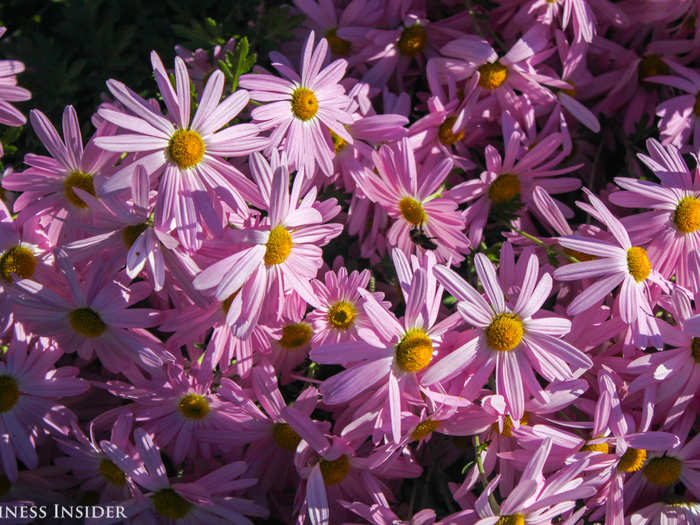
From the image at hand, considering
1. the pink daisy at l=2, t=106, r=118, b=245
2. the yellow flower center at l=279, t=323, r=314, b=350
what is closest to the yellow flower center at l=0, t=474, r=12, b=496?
the pink daisy at l=2, t=106, r=118, b=245

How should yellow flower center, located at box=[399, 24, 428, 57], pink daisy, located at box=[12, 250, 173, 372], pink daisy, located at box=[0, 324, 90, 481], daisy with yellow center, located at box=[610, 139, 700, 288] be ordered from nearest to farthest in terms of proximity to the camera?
pink daisy, located at box=[12, 250, 173, 372] → pink daisy, located at box=[0, 324, 90, 481] → daisy with yellow center, located at box=[610, 139, 700, 288] → yellow flower center, located at box=[399, 24, 428, 57]

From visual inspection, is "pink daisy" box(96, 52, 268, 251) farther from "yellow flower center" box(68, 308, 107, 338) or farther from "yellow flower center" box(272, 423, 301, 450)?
"yellow flower center" box(272, 423, 301, 450)

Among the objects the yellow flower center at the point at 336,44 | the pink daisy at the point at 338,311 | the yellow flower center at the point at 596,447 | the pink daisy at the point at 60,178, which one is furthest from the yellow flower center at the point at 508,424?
the yellow flower center at the point at 336,44

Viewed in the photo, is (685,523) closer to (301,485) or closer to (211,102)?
(301,485)

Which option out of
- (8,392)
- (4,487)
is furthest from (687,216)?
(4,487)

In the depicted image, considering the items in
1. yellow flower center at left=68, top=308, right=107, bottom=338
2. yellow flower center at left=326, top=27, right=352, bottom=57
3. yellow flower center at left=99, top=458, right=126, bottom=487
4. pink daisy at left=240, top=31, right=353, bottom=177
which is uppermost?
yellow flower center at left=326, top=27, right=352, bottom=57

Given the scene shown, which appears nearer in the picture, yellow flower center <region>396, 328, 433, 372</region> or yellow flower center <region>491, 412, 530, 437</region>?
yellow flower center <region>396, 328, 433, 372</region>
